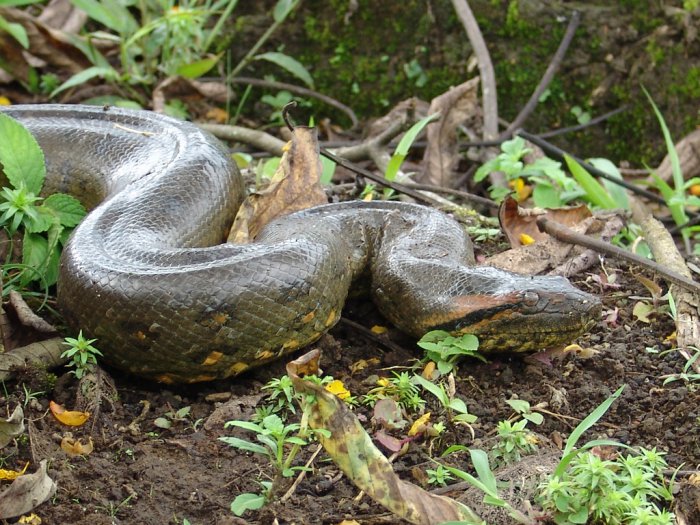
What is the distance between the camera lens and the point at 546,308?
4.58 m

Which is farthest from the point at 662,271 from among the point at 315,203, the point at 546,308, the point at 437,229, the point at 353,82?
the point at 353,82

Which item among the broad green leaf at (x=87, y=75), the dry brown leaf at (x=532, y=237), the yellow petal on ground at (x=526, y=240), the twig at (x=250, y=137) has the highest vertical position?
the broad green leaf at (x=87, y=75)

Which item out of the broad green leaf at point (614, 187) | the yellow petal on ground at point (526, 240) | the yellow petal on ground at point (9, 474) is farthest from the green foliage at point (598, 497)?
the broad green leaf at point (614, 187)

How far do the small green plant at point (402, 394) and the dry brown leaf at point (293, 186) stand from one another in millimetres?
1653

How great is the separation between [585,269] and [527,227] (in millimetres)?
452

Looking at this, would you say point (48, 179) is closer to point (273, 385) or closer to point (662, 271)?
point (273, 385)

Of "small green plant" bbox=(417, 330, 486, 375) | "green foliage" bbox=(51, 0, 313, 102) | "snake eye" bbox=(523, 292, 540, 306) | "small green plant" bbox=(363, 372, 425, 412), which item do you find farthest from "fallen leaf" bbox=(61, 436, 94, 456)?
"green foliage" bbox=(51, 0, 313, 102)

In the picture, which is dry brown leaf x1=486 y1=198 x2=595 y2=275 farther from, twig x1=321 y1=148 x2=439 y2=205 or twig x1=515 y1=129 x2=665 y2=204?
twig x1=515 y1=129 x2=665 y2=204

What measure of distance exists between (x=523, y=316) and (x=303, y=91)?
4.85m

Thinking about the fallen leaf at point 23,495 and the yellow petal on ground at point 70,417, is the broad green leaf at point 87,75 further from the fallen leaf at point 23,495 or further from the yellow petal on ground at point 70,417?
the fallen leaf at point 23,495

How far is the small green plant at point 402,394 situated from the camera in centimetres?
416

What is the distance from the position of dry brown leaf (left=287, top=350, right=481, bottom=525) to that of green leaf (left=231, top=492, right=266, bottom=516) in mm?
314

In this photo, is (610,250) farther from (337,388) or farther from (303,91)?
(303,91)

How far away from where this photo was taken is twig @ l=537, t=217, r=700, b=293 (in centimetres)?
500
